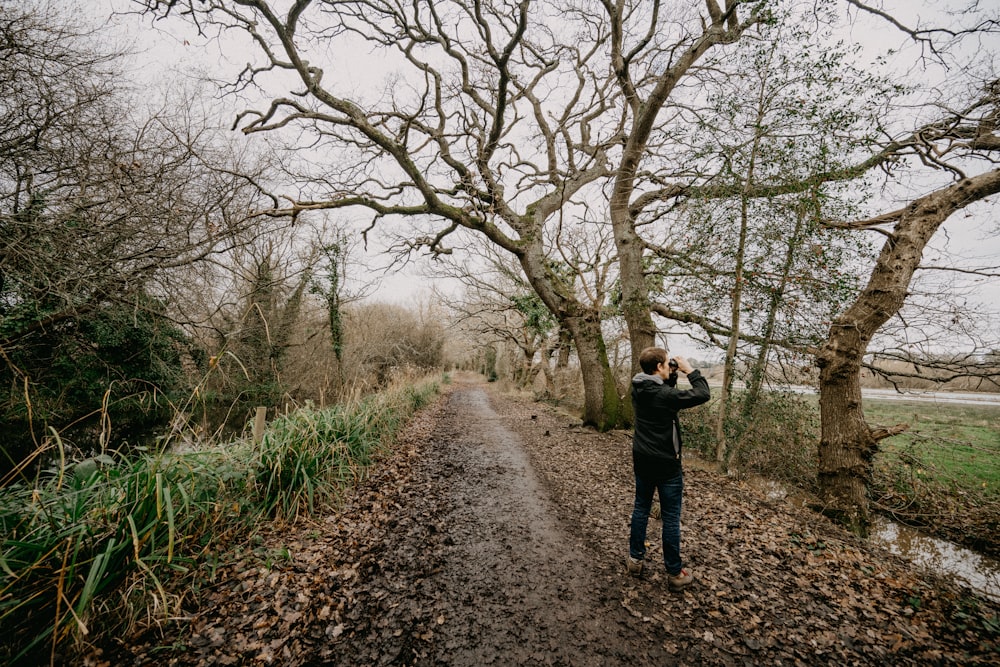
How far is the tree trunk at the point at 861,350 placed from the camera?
4844 mm

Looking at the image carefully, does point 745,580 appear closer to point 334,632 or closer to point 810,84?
point 334,632

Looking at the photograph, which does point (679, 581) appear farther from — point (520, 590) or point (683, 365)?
point (683, 365)

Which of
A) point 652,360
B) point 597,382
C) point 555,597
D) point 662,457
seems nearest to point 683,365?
point 652,360

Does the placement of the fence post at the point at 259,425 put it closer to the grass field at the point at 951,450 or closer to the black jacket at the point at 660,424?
the black jacket at the point at 660,424

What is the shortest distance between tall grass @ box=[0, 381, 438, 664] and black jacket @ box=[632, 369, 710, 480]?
382 cm

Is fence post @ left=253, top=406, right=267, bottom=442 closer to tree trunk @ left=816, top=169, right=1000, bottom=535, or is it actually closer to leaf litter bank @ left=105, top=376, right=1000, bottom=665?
leaf litter bank @ left=105, top=376, right=1000, bottom=665

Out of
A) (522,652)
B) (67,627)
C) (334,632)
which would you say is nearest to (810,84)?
(522,652)

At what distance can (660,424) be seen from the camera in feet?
10.6

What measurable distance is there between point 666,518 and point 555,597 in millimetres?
1240

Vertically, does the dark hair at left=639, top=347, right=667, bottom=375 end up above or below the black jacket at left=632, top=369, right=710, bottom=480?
above

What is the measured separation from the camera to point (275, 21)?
588 cm

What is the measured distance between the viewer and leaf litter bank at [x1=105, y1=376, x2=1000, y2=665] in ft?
8.18

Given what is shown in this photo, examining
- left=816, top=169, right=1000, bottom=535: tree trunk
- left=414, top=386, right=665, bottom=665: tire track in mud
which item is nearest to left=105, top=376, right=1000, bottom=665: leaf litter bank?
left=414, top=386, right=665, bottom=665: tire track in mud

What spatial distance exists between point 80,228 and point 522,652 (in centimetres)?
749
